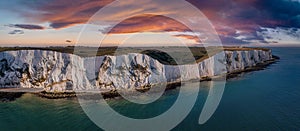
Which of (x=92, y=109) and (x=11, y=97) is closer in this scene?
(x=92, y=109)

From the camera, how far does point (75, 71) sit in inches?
1471

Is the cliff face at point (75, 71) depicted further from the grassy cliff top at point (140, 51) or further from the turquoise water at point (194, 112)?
the turquoise water at point (194, 112)

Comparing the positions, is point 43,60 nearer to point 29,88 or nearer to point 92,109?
point 29,88

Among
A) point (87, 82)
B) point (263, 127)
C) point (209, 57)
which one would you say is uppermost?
point (209, 57)

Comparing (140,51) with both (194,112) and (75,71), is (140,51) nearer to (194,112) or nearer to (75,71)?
(75,71)

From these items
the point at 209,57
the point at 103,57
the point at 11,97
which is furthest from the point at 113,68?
the point at 209,57

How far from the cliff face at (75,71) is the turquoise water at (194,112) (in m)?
5.57

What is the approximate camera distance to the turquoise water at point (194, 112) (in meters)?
21.5

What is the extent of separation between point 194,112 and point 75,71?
21.2m

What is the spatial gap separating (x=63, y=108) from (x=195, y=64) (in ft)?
95.7

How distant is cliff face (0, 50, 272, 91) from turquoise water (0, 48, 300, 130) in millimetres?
5565

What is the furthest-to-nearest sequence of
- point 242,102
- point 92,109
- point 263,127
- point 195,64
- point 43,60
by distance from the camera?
point 195,64, point 43,60, point 242,102, point 92,109, point 263,127

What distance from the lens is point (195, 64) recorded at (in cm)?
4819

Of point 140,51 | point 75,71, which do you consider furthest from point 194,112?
point 140,51
